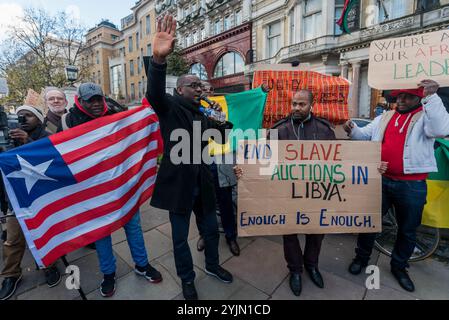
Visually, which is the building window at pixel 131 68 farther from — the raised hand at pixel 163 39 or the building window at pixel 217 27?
the raised hand at pixel 163 39

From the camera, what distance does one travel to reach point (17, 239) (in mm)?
2424

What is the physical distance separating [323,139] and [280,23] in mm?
18971

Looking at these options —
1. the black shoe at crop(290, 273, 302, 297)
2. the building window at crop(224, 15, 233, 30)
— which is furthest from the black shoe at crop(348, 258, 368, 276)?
the building window at crop(224, 15, 233, 30)

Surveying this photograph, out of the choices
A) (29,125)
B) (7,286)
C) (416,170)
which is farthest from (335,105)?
(7,286)

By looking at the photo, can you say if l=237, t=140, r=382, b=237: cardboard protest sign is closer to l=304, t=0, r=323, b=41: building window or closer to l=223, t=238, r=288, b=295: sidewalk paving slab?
l=223, t=238, r=288, b=295: sidewalk paving slab

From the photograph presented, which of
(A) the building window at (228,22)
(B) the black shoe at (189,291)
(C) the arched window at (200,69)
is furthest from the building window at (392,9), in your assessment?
(C) the arched window at (200,69)

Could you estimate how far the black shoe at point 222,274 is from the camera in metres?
2.46

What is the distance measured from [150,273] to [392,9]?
1688 cm

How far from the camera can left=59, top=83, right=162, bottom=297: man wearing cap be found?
7.38 feet

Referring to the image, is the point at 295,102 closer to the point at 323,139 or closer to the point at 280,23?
the point at 323,139

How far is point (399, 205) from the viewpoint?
7.68 ft

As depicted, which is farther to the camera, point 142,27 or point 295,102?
point 142,27

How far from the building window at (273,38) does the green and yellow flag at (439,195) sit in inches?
714

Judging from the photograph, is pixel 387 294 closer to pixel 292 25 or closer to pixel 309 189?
pixel 309 189
